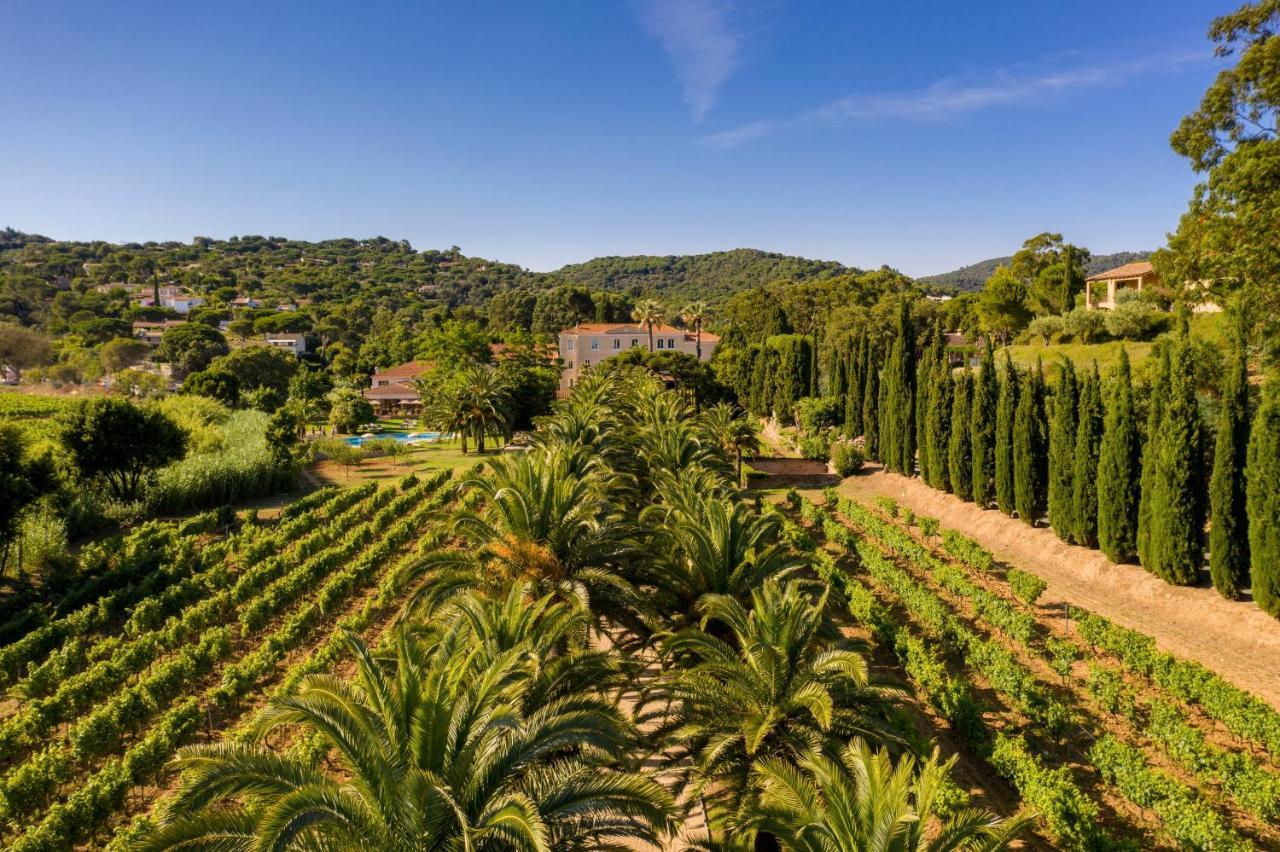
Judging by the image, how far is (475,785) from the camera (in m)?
6.03

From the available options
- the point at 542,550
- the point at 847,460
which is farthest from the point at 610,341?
the point at 542,550

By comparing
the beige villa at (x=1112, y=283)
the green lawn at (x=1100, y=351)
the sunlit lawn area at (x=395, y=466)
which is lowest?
the sunlit lawn area at (x=395, y=466)

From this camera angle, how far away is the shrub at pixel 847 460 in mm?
34031

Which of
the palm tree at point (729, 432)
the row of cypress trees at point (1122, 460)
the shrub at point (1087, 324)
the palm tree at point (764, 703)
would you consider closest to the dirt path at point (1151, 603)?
the row of cypress trees at point (1122, 460)

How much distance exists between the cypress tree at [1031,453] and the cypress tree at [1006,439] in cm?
74

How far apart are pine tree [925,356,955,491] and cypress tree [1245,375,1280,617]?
518 inches

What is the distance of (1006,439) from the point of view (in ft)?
79.7

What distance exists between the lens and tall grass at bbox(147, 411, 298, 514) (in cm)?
2817

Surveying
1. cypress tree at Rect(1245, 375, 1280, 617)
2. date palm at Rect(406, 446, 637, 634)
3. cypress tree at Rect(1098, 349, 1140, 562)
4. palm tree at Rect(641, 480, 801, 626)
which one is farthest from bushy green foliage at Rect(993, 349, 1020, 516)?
date palm at Rect(406, 446, 637, 634)

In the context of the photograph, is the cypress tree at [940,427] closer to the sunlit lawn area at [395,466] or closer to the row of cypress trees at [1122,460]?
the row of cypress trees at [1122,460]

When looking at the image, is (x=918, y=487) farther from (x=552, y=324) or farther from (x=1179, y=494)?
(x=552, y=324)

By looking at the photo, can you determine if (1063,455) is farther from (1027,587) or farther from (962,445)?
(1027,587)

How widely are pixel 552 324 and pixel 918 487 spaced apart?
79.4 meters

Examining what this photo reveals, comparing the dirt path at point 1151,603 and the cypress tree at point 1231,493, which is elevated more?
the cypress tree at point 1231,493
